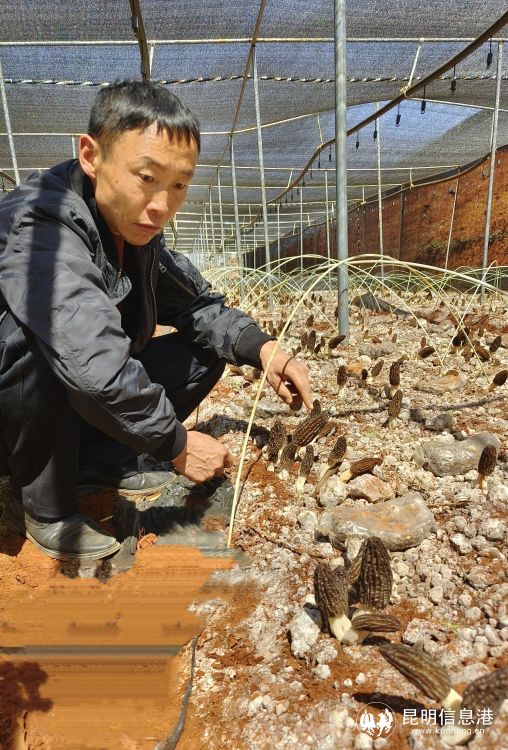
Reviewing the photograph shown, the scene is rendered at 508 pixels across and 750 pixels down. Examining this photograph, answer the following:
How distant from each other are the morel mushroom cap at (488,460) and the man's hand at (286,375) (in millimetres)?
650

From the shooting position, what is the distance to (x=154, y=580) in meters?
1.59

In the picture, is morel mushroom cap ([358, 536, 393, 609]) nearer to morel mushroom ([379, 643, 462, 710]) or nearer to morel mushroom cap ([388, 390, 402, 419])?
morel mushroom ([379, 643, 462, 710])

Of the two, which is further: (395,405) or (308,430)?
(395,405)

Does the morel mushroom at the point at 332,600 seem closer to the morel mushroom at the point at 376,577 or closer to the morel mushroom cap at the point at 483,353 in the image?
the morel mushroom at the point at 376,577

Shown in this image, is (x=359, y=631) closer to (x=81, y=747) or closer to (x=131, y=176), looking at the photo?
(x=81, y=747)

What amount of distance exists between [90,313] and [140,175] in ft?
1.38

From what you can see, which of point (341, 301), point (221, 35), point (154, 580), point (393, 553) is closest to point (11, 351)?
point (154, 580)

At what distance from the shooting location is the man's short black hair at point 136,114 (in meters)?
1.35

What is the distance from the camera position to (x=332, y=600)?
1163 mm

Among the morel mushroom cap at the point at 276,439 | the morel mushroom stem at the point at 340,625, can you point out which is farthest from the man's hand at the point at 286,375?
the morel mushroom stem at the point at 340,625

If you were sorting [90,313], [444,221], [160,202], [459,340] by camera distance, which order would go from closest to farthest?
1. [90,313]
2. [160,202]
3. [459,340]
4. [444,221]

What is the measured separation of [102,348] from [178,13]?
550 centimetres

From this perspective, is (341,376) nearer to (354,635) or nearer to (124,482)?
(124,482)

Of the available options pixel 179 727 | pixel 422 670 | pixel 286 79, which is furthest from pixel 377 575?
pixel 286 79
